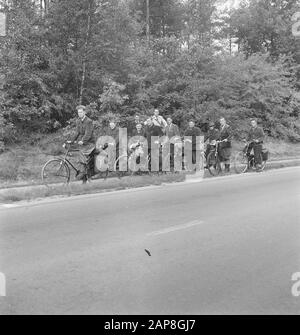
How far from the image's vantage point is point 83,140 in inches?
465

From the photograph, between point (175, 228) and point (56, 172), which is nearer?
point (175, 228)

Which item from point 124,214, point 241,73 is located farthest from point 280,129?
point 124,214

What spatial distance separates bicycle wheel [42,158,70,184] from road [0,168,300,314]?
1619 millimetres

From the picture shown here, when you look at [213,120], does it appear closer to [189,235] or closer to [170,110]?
[170,110]

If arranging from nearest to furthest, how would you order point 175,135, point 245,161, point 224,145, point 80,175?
point 80,175 < point 175,135 < point 224,145 < point 245,161

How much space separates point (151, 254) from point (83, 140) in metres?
6.23

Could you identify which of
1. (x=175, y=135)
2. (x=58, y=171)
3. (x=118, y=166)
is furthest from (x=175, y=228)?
(x=175, y=135)

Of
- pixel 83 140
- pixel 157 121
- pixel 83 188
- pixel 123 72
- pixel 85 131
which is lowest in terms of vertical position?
pixel 83 188

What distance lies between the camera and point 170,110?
71.6ft

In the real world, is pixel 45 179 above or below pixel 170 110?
below

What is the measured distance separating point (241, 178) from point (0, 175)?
6.89 m

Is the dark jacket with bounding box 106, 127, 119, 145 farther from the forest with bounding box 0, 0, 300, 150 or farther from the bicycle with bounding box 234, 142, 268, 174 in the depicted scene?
the bicycle with bounding box 234, 142, 268, 174

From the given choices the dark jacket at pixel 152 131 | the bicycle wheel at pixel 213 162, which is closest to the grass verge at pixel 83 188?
the dark jacket at pixel 152 131

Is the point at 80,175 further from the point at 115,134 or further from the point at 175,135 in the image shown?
the point at 175,135
